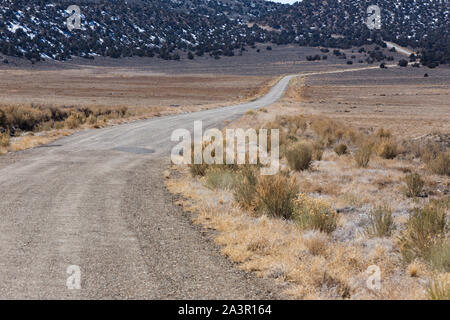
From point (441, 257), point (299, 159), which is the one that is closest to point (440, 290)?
point (441, 257)

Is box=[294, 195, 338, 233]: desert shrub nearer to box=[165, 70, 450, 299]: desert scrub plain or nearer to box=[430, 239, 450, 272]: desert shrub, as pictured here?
box=[165, 70, 450, 299]: desert scrub plain

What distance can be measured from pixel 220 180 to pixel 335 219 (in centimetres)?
421

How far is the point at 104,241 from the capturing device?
7.80m

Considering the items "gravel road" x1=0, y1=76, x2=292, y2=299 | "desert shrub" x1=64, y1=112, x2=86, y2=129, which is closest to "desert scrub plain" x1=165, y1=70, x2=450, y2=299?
"gravel road" x1=0, y1=76, x2=292, y2=299

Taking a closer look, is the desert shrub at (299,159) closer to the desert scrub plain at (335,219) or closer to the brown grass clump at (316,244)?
the desert scrub plain at (335,219)

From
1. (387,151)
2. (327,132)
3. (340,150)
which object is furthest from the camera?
(327,132)

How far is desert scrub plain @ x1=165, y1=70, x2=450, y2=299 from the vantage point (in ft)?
21.0

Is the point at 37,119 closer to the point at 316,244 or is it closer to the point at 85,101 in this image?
the point at 85,101

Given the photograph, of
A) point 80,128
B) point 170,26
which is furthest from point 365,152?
point 170,26

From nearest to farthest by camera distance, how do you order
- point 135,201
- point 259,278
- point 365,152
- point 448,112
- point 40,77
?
1. point 259,278
2. point 135,201
3. point 365,152
4. point 448,112
5. point 40,77

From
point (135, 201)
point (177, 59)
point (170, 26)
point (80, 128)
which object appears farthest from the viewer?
point (170, 26)

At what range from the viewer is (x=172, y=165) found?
1634 centimetres
